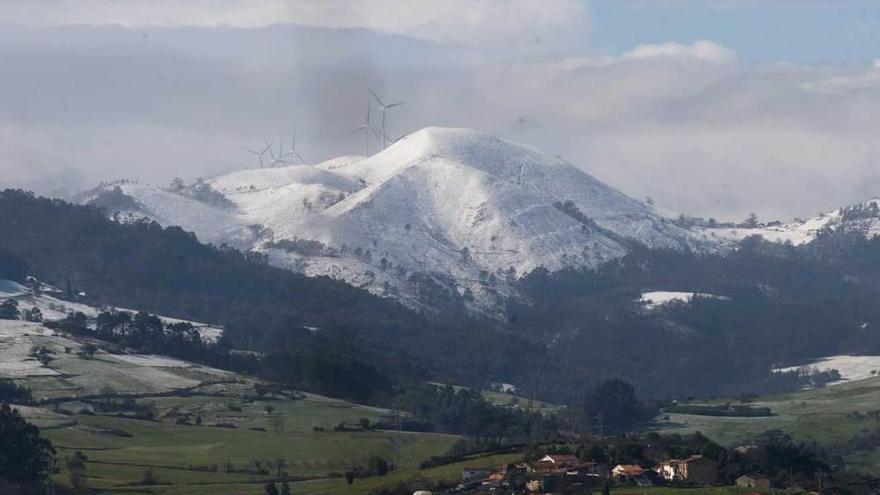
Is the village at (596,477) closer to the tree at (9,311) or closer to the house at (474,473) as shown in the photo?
the house at (474,473)

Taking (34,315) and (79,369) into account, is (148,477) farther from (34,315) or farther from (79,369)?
(34,315)

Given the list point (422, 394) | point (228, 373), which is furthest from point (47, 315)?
point (422, 394)

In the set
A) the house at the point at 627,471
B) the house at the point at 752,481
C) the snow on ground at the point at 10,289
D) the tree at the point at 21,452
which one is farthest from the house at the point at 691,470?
the snow on ground at the point at 10,289

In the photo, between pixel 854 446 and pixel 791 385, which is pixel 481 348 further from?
pixel 854 446

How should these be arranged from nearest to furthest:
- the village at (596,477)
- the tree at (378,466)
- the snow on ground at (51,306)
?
1. the village at (596,477)
2. the tree at (378,466)
3. the snow on ground at (51,306)

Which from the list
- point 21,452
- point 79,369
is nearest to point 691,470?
point 21,452

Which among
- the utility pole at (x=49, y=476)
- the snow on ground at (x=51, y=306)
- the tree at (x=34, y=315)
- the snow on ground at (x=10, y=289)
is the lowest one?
the utility pole at (x=49, y=476)

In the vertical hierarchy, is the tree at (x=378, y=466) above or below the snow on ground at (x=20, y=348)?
below
